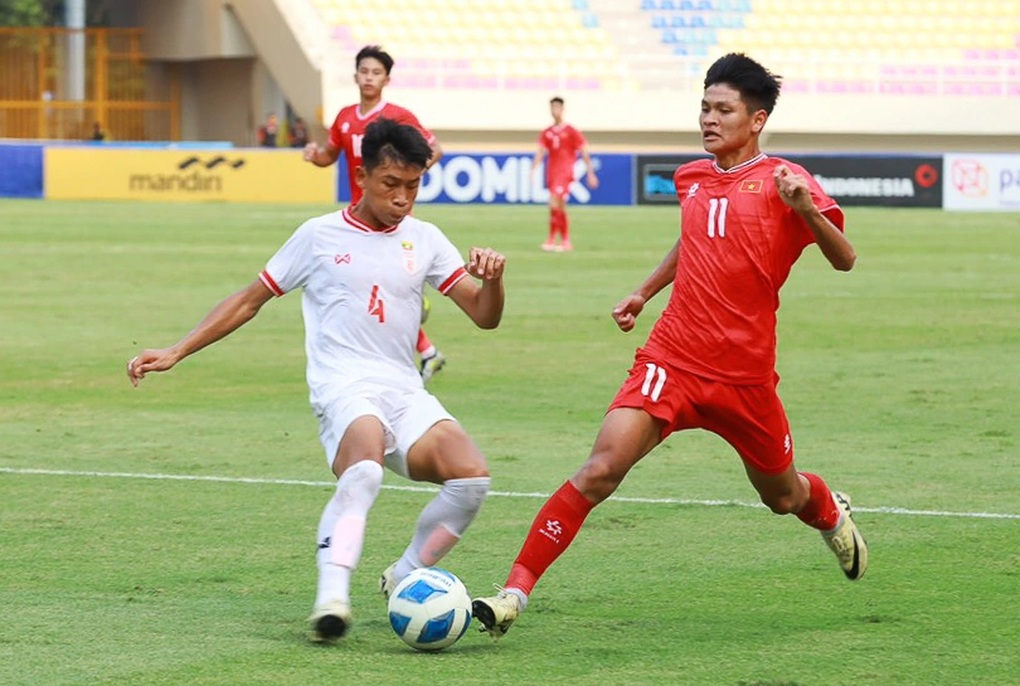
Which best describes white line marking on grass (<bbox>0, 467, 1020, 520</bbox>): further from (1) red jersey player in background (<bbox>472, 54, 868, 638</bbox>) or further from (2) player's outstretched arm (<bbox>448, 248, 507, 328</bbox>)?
(2) player's outstretched arm (<bbox>448, 248, 507, 328</bbox>)

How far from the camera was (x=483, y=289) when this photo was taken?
639 centimetres

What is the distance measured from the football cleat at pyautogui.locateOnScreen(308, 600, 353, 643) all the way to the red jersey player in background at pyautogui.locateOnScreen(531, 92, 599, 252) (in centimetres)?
1984

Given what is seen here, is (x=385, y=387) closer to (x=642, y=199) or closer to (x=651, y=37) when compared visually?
(x=642, y=199)

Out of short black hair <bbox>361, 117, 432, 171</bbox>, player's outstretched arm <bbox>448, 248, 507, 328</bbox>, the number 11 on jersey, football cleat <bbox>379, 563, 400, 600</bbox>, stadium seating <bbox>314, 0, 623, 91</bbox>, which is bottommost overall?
football cleat <bbox>379, 563, 400, 600</bbox>

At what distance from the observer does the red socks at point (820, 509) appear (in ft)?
22.1

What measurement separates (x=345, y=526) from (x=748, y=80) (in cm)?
207

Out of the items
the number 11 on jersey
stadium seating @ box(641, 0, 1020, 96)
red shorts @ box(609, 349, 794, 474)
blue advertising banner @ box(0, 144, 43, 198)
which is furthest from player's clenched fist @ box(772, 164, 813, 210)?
stadium seating @ box(641, 0, 1020, 96)

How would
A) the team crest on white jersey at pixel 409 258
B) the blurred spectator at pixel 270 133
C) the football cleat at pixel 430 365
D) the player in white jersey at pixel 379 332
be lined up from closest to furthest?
the player in white jersey at pixel 379 332, the team crest on white jersey at pixel 409 258, the football cleat at pixel 430 365, the blurred spectator at pixel 270 133

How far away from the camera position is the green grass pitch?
5777 mm

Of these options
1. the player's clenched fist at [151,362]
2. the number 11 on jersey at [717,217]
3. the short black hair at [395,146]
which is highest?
the short black hair at [395,146]

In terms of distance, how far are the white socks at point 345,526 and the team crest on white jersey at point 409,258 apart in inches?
28.8

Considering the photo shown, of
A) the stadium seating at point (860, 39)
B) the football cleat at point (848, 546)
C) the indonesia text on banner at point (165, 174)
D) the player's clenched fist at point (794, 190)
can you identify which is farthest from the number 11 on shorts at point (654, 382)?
the stadium seating at point (860, 39)

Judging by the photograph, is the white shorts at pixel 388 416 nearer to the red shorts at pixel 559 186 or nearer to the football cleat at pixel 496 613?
the football cleat at pixel 496 613

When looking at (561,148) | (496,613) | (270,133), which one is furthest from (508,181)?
(496,613)
